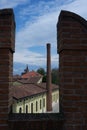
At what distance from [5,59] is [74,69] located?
2.96 ft

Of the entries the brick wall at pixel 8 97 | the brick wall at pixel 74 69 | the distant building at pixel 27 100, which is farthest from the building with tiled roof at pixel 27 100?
the brick wall at pixel 74 69

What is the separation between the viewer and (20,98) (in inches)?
854

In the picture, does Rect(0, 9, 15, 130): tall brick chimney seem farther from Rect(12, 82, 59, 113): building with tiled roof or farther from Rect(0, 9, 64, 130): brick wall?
Rect(12, 82, 59, 113): building with tiled roof

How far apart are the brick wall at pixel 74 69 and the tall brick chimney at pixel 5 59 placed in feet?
2.22

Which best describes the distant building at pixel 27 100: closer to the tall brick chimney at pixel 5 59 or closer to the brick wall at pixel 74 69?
the tall brick chimney at pixel 5 59

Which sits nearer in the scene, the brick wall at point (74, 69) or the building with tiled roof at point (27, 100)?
the brick wall at point (74, 69)

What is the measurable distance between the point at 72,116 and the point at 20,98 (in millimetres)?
19075

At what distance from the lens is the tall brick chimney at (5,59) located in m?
2.94

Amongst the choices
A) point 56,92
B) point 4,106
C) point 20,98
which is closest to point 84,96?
point 4,106

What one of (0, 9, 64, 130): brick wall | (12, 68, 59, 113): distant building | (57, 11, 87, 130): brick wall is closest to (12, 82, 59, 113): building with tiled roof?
(12, 68, 59, 113): distant building

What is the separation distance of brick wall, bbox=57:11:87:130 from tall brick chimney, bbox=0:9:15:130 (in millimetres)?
678

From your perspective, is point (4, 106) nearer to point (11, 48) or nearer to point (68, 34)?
point (11, 48)

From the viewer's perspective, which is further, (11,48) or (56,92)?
(56,92)

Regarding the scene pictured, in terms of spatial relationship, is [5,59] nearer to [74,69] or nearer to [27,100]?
[74,69]
